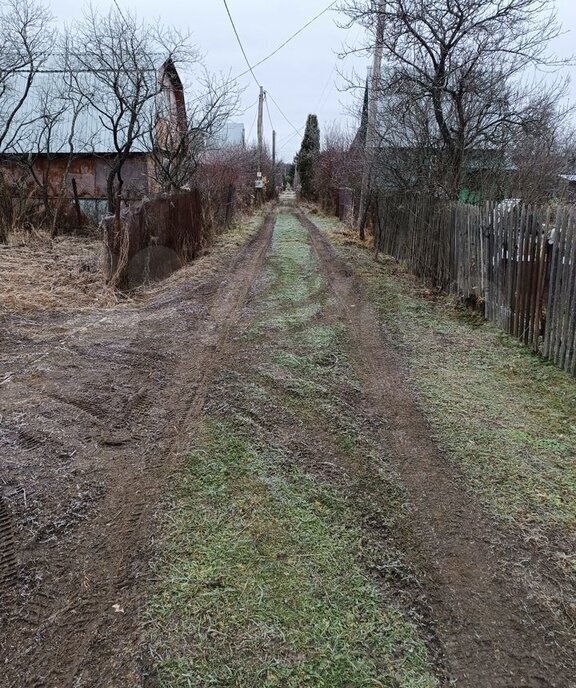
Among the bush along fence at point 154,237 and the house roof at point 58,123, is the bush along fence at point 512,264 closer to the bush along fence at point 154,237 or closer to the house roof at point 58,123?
the bush along fence at point 154,237

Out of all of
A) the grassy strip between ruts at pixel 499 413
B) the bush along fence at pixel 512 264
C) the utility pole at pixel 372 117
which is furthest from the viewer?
the utility pole at pixel 372 117

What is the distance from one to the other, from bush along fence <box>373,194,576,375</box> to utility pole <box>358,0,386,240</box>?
2.89 m

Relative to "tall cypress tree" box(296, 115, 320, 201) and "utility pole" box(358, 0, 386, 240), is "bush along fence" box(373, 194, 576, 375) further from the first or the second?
"tall cypress tree" box(296, 115, 320, 201)

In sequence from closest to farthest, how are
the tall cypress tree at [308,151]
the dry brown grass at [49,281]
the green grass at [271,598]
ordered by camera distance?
the green grass at [271,598] < the dry brown grass at [49,281] < the tall cypress tree at [308,151]

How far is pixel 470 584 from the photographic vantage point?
238 cm

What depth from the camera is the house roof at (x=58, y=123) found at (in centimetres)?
1504

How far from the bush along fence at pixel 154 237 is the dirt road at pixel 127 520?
261 cm

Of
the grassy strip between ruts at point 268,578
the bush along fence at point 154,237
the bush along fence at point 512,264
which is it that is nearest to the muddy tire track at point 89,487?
the grassy strip between ruts at point 268,578

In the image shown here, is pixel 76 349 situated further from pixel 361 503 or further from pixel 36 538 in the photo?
pixel 361 503

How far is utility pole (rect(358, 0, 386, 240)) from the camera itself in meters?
8.99

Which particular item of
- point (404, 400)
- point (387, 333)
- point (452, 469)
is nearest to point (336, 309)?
point (387, 333)

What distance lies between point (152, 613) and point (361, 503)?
1.28 m

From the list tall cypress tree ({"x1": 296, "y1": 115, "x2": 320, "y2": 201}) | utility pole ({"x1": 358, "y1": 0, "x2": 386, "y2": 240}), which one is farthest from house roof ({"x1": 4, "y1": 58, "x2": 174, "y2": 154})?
tall cypress tree ({"x1": 296, "y1": 115, "x2": 320, "y2": 201})

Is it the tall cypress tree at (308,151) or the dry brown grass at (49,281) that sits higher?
the tall cypress tree at (308,151)
